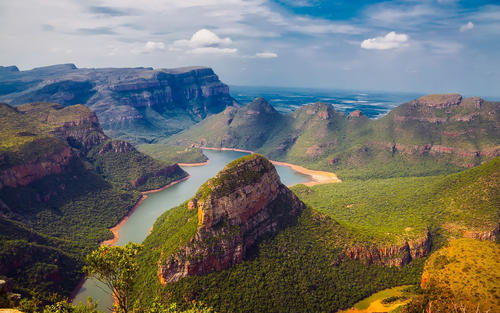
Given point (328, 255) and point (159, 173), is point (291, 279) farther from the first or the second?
point (159, 173)

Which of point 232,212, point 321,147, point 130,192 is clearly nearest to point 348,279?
point 232,212

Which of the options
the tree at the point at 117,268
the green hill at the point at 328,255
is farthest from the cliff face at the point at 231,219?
the tree at the point at 117,268

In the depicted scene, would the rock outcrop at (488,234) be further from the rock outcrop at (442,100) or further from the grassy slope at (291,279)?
the rock outcrop at (442,100)

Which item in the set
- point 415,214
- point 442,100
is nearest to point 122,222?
point 415,214

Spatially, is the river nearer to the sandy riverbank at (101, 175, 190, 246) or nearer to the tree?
the sandy riverbank at (101, 175, 190, 246)

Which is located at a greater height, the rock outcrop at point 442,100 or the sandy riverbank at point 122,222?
the rock outcrop at point 442,100

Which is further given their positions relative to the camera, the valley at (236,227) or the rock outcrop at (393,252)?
the rock outcrop at (393,252)
